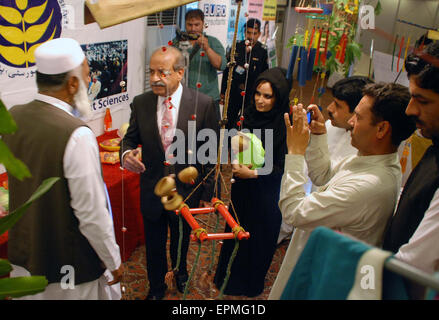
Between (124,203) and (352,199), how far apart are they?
1.63m

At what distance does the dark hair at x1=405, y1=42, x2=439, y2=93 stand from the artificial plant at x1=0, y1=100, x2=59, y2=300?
1.03 meters

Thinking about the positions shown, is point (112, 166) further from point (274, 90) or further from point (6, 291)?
point (6, 291)

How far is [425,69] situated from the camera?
1.01 meters

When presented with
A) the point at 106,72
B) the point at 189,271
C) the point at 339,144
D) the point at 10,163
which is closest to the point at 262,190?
the point at 339,144

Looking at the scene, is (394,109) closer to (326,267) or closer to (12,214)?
(326,267)

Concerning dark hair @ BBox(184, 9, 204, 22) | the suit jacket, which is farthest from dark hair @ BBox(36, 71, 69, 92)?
dark hair @ BBox(184, 9, 204, 22)

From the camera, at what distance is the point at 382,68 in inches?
114

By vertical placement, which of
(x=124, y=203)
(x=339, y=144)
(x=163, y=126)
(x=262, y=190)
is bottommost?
(x=124, y=203)

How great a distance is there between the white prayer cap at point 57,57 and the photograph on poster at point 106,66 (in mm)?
1039

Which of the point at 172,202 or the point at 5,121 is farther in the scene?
the point at 172,202

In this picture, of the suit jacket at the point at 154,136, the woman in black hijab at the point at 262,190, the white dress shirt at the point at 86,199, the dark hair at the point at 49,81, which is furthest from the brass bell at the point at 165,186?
the woman in black hijab at the point at 262,190
